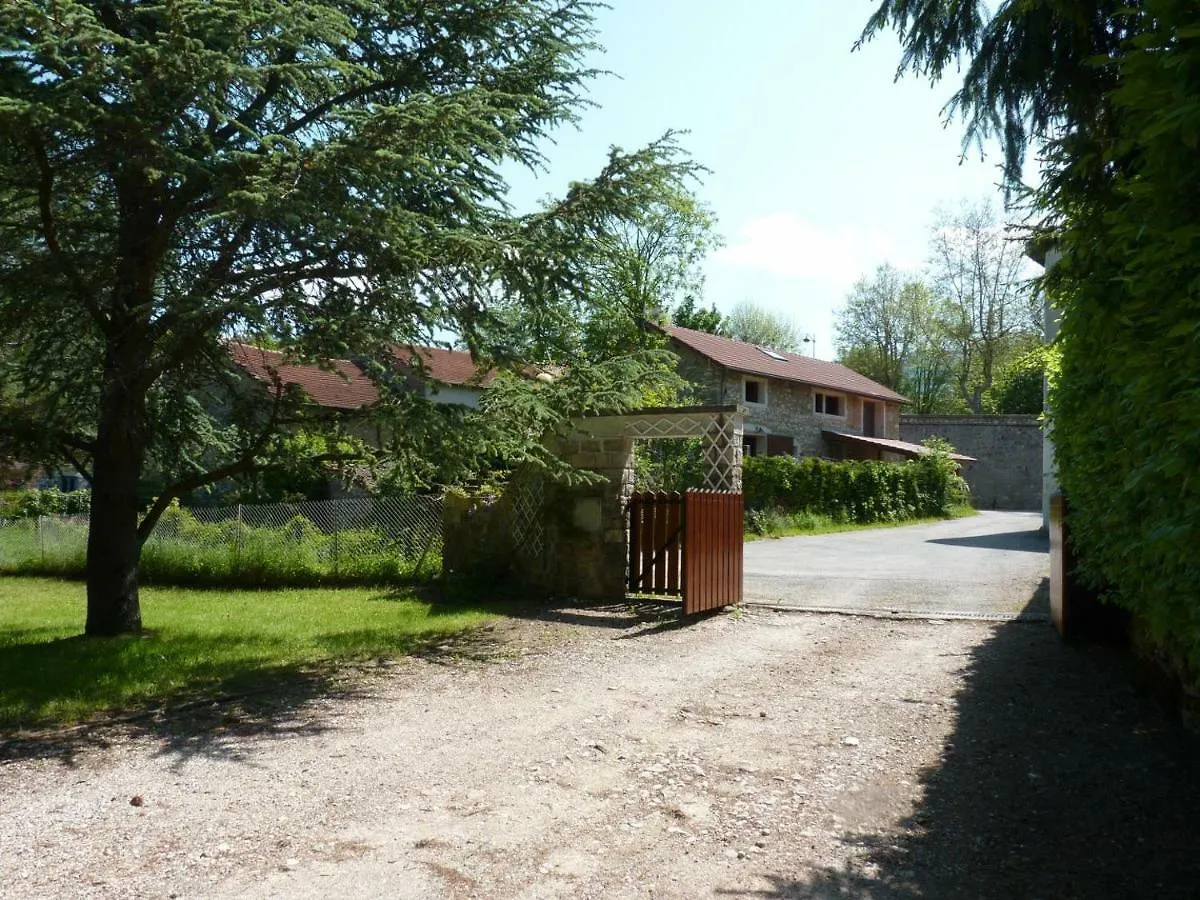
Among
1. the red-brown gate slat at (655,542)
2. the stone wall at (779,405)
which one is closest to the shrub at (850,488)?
the stone wall at (779,405)

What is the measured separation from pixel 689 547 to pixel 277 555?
8698mm

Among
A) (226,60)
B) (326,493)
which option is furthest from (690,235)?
(226,60)

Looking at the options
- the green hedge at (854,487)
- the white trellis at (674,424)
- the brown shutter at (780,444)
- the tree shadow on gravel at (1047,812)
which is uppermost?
the brown shutter at (780,444)

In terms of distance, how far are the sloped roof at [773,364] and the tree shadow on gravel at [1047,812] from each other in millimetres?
28339

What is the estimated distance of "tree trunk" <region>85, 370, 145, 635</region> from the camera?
34.1ft

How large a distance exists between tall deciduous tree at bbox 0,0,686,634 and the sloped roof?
80.0 ft

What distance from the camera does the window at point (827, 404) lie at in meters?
43.2

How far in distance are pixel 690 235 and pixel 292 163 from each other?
35807mm

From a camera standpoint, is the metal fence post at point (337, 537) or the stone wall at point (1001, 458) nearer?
the metal fence post at point (337, 537)

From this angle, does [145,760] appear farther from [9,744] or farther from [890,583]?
[890,583]

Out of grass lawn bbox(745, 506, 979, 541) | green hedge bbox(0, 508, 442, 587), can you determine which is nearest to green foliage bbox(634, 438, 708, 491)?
grass lawn bbox(745, 506, 979, 541)

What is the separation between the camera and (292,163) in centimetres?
825

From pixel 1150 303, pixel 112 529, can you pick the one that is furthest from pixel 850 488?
pixel 1150 303

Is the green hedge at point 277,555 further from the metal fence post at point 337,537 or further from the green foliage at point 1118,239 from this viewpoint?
the green foliage at point 1118,239
